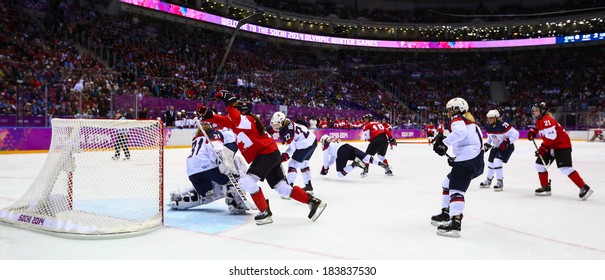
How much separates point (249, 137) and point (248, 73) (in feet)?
57.1

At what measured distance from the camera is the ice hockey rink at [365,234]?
3693 millimetres

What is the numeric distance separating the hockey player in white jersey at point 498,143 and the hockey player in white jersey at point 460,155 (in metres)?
3.31

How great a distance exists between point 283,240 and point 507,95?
37.8m

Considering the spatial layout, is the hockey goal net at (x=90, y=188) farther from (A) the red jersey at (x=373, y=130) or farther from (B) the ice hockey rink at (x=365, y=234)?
(A) the red jersey at (x=373, y=130)

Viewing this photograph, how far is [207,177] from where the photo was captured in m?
5.40

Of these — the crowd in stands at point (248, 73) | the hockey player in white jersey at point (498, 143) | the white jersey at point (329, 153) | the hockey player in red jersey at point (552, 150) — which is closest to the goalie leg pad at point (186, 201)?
the white jersey at point (329, 153)

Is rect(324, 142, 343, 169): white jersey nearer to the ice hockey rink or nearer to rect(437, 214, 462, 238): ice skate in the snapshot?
the ice hockey rink

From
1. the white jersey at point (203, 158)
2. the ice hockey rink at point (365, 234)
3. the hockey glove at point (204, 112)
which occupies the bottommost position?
the ice hockey rink at point (365, 234)

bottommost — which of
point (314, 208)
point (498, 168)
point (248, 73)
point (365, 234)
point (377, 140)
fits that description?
point (365, 234)

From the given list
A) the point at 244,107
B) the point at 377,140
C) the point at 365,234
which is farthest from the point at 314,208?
the point at 377,140

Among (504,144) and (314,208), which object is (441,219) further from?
(504,144)

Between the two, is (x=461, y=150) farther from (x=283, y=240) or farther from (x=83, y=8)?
(x=83, y=8)

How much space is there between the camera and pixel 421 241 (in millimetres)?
4207

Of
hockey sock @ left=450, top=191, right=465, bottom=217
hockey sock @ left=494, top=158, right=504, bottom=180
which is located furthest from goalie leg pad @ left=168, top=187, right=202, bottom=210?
hockey sock @ left=494, top=158, right=504, bottom=180
